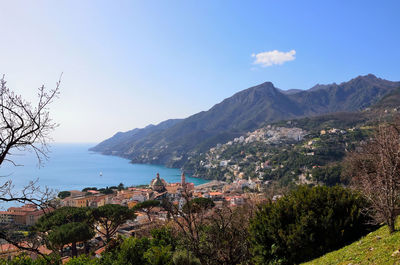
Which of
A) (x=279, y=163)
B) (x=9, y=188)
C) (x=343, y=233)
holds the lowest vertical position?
(x=279, y=163)

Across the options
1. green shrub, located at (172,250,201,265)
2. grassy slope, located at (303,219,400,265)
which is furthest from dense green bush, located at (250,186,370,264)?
green shrub, located at (172,250,201,265)

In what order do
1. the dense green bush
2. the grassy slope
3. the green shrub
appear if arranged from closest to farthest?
the grassy slope < the green shrub < the dense green bush

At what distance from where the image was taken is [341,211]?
8875mm

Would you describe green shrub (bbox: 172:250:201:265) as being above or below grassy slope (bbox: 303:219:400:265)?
below

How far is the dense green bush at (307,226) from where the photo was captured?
8508mm

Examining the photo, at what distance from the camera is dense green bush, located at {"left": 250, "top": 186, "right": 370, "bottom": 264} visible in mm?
8508

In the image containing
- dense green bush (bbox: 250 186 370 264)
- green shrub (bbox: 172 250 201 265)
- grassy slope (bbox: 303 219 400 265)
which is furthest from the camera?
dense green bush (bbox: 250 186 370 264)

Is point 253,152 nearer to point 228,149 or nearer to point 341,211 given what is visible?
point 228,149

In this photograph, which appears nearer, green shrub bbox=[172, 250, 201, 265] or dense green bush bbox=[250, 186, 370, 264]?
green shrub bbox=[172, 250, 201, 265]

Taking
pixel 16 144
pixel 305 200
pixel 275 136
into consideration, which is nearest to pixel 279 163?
pixel 275 136

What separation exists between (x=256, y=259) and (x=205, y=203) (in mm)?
16263

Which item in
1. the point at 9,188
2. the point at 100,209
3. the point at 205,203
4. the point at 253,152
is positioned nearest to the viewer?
the point at 9,188

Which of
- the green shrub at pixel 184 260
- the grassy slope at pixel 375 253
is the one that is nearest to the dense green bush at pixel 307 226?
the grassy slope at pixel 375 253

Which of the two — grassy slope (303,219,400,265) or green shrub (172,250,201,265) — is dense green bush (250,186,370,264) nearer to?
grassy slope (303,219,400,265)
